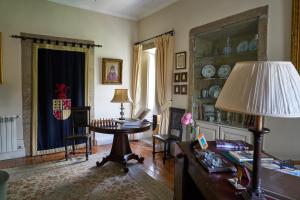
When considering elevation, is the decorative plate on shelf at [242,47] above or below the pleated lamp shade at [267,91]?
above

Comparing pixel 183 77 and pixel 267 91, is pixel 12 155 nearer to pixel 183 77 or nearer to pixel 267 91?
pixel 183 77

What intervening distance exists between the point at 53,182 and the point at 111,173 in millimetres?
810

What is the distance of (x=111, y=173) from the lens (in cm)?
322

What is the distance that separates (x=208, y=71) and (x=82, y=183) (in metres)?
2.63

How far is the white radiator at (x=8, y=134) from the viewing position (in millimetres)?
3734

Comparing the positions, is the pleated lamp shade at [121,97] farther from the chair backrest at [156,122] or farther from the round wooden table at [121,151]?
the chair backrest at [156,122]

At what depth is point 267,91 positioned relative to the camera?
0.84 meters

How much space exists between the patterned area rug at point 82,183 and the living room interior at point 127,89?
1 cm

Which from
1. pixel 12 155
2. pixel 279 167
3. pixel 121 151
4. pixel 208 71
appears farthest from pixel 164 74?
pixel 12 155

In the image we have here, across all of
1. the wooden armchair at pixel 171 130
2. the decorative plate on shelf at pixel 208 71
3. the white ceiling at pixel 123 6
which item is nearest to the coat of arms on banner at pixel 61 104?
the white ceiling at pixel 123 6

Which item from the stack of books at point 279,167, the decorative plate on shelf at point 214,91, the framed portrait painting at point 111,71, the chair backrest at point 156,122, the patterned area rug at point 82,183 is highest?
the framed portrait painting at point 111,71

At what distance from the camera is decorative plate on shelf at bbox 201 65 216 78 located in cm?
354

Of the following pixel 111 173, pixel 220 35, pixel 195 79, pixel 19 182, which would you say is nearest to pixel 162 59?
pixel 195 79

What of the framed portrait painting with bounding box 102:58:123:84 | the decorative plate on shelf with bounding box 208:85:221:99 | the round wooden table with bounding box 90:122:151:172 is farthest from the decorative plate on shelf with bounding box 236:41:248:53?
the framed portrait painting with bounding box 102:58:123:84
